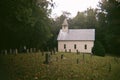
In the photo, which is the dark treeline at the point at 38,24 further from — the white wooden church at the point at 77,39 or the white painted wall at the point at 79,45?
the white wooden church at the point at 77,39

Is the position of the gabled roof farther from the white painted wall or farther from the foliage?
the foliage

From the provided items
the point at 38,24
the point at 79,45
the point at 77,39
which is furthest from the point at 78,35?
the point at 38,24

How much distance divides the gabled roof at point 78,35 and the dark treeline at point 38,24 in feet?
10.2

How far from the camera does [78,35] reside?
62656mm

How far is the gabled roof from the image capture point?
203ft

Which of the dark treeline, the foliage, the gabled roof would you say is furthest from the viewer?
the gabled roof

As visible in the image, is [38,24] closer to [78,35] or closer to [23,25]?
A: [23,25]

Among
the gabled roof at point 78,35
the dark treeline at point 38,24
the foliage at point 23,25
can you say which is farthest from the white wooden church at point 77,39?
the foliage at point 23,25

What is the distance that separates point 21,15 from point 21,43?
86.6 ft

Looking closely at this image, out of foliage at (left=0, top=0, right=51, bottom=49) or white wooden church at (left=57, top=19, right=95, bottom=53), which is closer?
foliage at (left=0, top=0, right=51, bottom=49)

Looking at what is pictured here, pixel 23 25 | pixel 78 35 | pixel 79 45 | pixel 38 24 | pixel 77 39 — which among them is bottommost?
pixel 79 45

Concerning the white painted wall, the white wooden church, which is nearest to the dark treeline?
the white painted wall

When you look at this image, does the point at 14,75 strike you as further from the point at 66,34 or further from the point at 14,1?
the point at 66,34

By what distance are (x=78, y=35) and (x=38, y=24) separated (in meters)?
19.0
